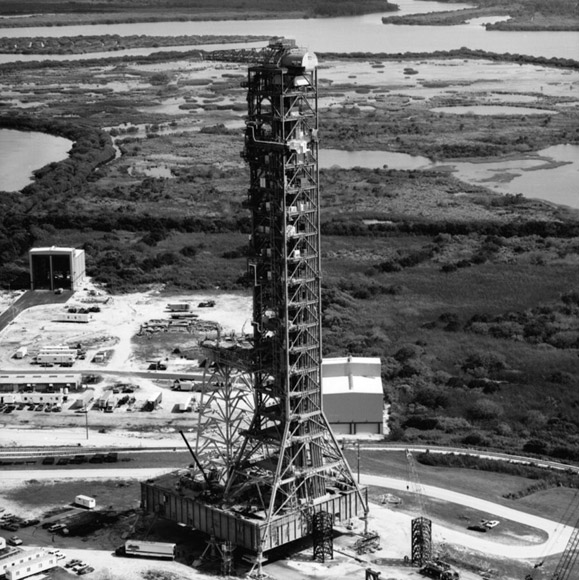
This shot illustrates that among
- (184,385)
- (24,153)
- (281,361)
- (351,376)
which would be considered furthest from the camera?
(24,153)

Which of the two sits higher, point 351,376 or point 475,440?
point 351,376

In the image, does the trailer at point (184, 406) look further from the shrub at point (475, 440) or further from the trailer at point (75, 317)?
the trailer at point (75, 317)

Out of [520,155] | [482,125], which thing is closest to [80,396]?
[520,155]

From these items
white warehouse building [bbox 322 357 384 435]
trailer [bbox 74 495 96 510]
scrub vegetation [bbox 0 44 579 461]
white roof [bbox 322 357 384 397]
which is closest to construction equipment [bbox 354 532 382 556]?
trailer [bbox 74 495 96 510]

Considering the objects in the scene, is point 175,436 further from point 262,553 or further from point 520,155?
point 520,155

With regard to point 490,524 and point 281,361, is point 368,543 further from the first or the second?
point 281,361

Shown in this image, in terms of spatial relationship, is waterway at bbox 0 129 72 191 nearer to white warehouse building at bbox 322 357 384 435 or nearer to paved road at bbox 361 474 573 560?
white warehouse building at bbox 322 357 384 435

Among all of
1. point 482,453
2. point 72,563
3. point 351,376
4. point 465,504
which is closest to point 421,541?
point 465,504
